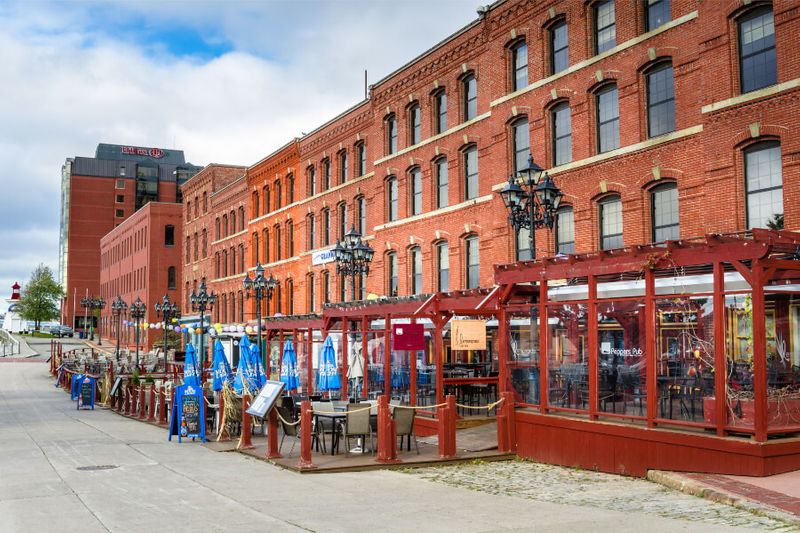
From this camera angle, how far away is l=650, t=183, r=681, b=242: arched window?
70.0 feet

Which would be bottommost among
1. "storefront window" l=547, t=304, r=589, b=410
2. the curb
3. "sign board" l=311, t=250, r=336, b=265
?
the curb

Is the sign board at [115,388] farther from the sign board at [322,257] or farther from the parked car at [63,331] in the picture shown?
the parked car at [63,331]

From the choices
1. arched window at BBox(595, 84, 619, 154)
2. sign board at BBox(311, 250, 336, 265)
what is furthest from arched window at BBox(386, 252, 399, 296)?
arched window at BBox(595, 84, 619, 154)

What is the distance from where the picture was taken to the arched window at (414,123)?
32.3 meters

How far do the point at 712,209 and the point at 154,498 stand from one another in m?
14.3

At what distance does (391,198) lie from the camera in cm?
3400

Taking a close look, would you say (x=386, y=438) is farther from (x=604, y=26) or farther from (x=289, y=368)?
(x=604, y=26)

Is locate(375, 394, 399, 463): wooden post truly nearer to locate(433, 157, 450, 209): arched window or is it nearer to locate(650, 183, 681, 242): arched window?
locate(650, 183, 681, 242): arched window

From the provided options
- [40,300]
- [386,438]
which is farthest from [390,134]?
[40,300]

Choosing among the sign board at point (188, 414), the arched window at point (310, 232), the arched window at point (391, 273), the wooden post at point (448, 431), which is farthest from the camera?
the arched window at point (310, 232)

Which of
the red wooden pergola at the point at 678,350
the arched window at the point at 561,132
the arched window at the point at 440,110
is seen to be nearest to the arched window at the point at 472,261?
the arched window at the point at 440,110

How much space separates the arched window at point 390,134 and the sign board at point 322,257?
6579mm

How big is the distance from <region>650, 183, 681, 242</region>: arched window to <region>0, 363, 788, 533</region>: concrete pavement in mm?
11176

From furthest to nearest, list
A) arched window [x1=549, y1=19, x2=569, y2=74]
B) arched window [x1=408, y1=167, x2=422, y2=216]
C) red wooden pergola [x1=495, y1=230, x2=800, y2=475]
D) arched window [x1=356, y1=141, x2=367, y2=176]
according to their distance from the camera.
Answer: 1. arched window [x1=356, y1=141, x2=367, y2=176]
2. arched window [x1=408, y1=167, x2=422, y2=216]
3. arched window [x1=549, y1=19, x2=569, y2=74]
4. red wooden pergola [x1=495, y1=230, x2=800, y2=475]
